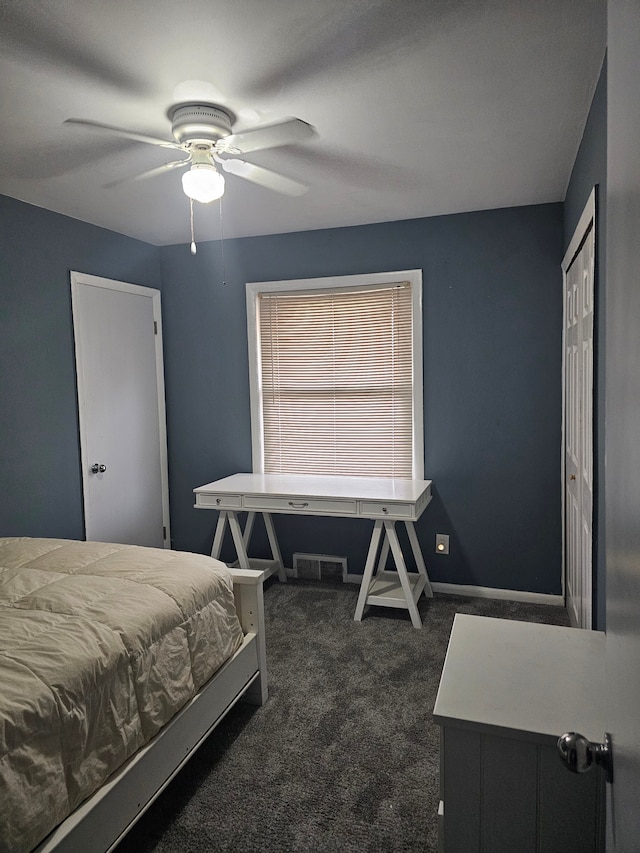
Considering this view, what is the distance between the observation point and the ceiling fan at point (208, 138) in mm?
2109

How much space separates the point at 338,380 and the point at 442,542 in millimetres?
1269

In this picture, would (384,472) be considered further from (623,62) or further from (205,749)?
(623,62)

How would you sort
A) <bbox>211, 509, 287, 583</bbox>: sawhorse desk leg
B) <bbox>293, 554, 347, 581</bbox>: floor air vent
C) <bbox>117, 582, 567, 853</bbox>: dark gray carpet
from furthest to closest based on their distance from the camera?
<bbox>293, 554, 347, 581</bbox>: floor air vent
<bbox>211, 509, 287, 583</bbox>: sawhorse desk leg
<bbox>117, 582, 567, 853</bbox>: dark gray carpet

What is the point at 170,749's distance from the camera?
1854 mm

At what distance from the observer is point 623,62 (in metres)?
0.65

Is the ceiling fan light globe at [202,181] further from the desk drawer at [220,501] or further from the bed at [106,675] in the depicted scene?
the desk drawer at [220,501]

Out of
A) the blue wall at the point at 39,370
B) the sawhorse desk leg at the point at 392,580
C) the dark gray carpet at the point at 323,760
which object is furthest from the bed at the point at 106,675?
the sawhorse desk leg at the point at 392,580

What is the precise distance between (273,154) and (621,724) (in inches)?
97.7

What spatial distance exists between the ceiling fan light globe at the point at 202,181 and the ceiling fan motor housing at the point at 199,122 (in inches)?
4.1

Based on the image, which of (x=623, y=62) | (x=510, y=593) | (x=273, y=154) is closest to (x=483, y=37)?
(x=273, y=154)

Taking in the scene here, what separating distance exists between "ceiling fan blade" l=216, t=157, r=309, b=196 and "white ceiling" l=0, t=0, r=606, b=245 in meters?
0.08

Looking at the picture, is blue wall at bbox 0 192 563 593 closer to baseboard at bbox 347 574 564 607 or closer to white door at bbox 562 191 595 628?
baseboard at bbox 347 574 564 607

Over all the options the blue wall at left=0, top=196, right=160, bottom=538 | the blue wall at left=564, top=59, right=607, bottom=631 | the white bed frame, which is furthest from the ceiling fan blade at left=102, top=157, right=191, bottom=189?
the white bed frame

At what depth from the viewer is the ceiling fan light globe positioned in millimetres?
2279
